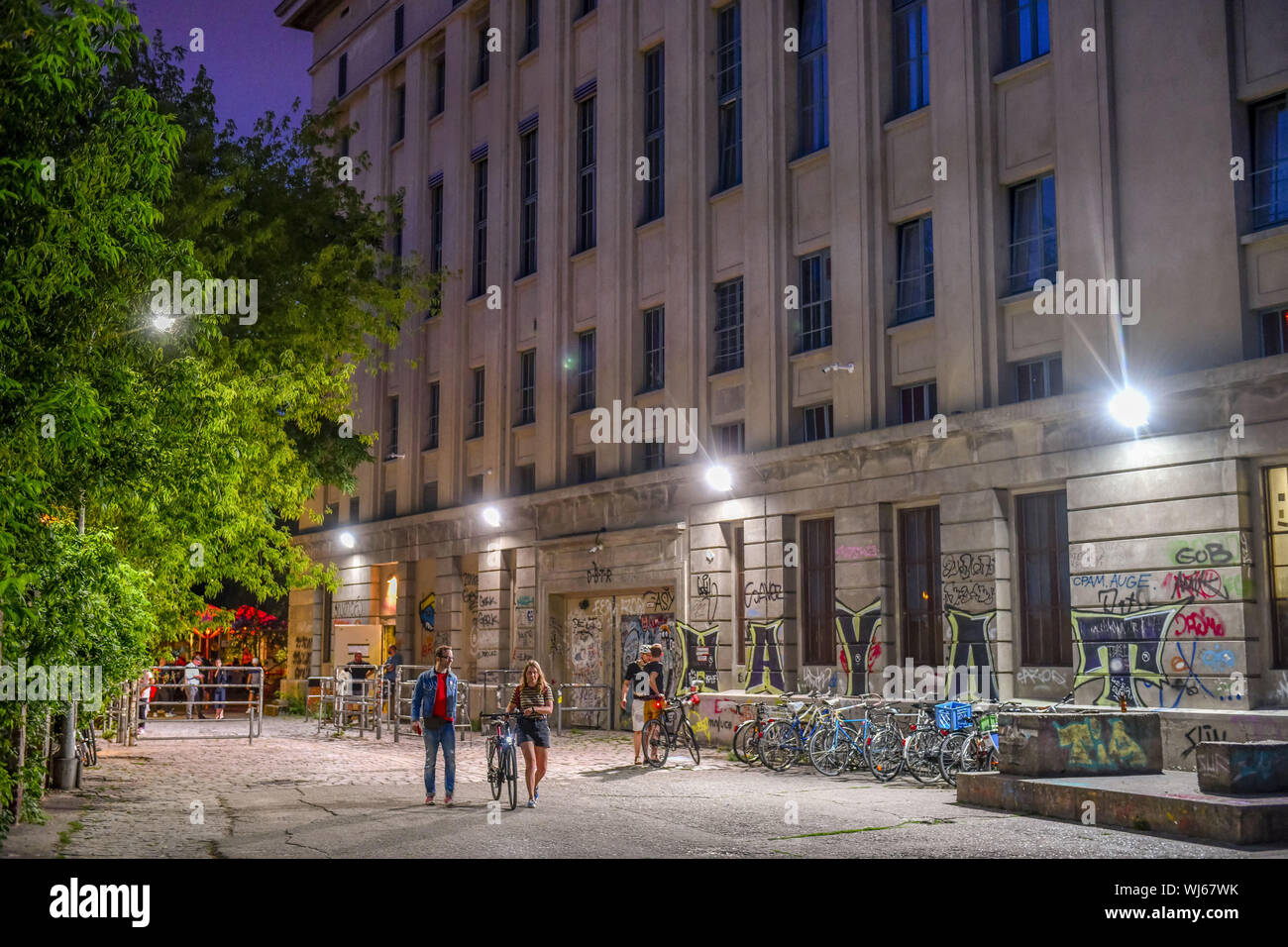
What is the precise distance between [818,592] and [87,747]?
1261 cm

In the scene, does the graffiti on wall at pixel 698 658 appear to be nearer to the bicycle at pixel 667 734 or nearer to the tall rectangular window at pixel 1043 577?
the bicycle at pixel 667 734

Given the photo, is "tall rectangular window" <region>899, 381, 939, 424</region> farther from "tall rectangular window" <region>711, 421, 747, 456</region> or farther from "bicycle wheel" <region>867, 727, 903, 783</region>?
"bicycle wheel" <region>867, 727, 903, 783</region>

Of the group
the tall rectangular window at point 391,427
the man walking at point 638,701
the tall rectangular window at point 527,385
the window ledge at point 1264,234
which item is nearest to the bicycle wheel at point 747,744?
the man walking at point 638,701

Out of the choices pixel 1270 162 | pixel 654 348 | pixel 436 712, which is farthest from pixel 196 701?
pixel 1270 162

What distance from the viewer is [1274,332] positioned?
16.5 metres

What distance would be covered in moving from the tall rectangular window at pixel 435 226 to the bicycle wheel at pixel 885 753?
22169mm

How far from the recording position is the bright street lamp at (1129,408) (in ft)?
57.6

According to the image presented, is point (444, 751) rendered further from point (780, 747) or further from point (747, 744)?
point (747, 744)

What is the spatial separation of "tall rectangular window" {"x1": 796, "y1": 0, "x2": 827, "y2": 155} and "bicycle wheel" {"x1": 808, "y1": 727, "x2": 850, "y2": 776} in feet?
37.8

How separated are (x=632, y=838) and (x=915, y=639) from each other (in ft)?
34.7

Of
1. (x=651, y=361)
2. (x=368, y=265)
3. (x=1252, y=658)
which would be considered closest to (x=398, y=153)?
(x=368, y=265)

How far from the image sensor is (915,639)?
21.3m

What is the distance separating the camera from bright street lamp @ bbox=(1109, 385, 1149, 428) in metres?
17.6
